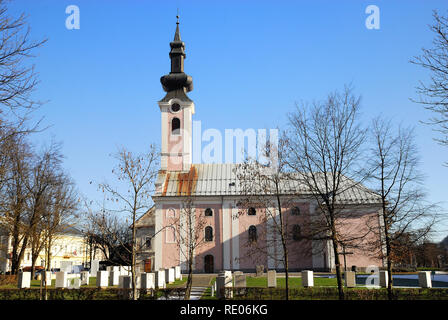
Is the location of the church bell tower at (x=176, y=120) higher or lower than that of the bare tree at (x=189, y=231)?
higher

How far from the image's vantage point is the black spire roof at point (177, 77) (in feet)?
136

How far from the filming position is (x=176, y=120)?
42000 mm

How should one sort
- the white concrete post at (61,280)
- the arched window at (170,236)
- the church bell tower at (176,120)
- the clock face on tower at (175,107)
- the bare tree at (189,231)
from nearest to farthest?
1. the bare tree at (189,231)
2. the white concrete post at (61,280)
3. the arched window at (170,236)
4. the church bell tower at (176,120)
5. the clock face on tower at (175,107)

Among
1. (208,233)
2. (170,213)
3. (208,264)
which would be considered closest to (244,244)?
(208,233)

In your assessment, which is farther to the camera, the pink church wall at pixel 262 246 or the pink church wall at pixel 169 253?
the pink church wall at pixel 169 253

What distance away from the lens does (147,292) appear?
1836 cm

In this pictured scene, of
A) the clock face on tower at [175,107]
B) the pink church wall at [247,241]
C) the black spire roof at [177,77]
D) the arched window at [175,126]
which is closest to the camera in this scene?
the pink church wall at [247,241]

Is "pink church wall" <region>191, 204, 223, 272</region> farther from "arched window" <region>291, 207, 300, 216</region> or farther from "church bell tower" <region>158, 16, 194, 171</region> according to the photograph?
"arched window" <region>291, 207, 300, 216</region>

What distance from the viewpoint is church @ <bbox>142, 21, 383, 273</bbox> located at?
36.8 m

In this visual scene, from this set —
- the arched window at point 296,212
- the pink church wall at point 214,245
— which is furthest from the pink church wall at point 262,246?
the pink church wall at point 214,245

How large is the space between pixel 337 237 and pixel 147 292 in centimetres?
906

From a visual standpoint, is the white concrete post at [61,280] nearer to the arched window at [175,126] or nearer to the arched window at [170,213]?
the arched window at [170,213]
